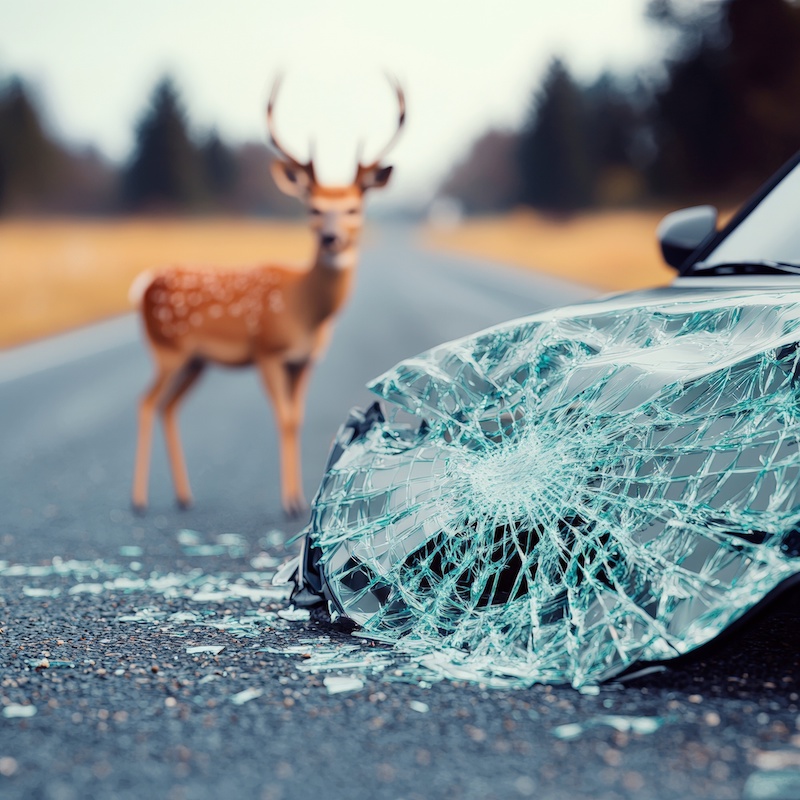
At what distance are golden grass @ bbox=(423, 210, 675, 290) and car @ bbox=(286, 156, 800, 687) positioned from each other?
229 inches

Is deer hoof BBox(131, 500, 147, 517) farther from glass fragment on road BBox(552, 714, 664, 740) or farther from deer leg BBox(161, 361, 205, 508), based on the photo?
glass fragment on road BBox(552, 714, 664, 740)

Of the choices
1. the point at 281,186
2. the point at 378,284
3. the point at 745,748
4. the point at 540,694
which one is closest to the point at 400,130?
the point at 281,186

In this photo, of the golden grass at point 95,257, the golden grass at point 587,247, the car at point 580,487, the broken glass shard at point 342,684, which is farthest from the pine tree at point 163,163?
the broken glass shard at point 342,684

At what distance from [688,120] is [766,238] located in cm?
3978

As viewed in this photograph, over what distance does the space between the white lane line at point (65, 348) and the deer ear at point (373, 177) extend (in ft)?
21.4

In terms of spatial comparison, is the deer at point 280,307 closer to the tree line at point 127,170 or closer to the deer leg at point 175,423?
the deer leg at point 175,423

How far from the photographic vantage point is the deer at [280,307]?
17.7 feet

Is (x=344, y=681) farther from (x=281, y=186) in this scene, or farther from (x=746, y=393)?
(x=281, y=186)

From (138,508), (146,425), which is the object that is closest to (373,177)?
(146,425)

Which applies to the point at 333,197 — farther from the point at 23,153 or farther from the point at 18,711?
the point at 23,153

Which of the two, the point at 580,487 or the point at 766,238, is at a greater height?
the point at 766,238

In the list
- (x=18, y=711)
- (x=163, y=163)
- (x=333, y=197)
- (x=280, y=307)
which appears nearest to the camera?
(x=18, y=711)

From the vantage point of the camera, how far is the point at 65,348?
13625mm

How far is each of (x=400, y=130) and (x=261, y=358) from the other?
1.39 metres
